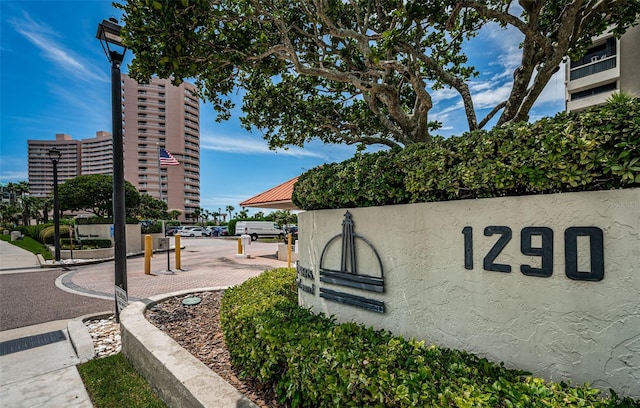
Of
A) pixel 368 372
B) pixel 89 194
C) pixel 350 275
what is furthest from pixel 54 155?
pixel 368 372

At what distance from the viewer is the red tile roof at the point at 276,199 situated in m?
14.8

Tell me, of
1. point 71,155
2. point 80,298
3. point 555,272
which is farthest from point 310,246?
point 71,155

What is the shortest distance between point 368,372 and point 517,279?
151 centimetres

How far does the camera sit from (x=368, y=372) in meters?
2.51

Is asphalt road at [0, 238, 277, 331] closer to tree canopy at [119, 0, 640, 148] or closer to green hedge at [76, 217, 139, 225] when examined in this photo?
tree canopy at [119, 0, 640, 148]

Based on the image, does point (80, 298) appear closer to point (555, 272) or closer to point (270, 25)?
point (270, 25)

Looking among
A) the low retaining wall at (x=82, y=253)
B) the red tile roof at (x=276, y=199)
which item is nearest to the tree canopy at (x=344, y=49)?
the red tile roof at (x=276, y=199)

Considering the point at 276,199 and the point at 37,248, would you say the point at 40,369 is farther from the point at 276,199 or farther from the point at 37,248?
the point at 37,248

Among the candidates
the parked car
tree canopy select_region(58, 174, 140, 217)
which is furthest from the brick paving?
the parked car

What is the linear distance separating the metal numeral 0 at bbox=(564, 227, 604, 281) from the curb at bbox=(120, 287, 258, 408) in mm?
2864

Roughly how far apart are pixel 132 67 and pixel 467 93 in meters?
5.79

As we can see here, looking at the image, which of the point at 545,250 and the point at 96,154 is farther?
the point at 96,154

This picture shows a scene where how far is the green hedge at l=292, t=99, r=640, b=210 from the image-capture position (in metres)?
2.27

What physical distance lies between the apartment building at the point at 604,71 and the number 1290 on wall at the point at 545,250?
74.8 ft
